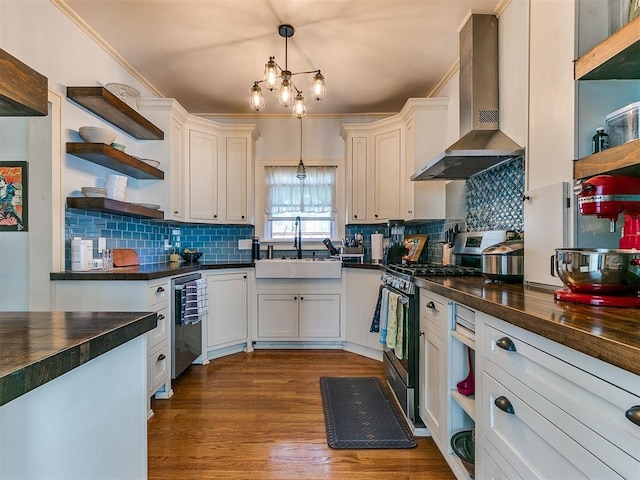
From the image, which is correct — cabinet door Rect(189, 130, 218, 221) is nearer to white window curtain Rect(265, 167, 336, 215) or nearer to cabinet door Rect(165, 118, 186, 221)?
cabinet door Rect(165, 118, 186, 221)

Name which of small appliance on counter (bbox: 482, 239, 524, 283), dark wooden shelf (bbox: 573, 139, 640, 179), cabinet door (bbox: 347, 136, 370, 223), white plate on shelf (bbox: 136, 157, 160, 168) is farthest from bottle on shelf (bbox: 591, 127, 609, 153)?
white plate on shelf (bbox: 136, 157, 160, 168)

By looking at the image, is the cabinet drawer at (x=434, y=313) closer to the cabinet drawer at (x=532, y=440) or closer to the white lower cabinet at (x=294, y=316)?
the cabinet drawer at (x=532, y=440)

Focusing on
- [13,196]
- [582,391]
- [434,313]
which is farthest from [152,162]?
[582,391]

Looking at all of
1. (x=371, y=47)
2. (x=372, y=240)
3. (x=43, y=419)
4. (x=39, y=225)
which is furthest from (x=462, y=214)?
(x=39, y=225)

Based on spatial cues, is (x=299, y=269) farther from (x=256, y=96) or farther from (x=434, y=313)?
(x=434, y=313)

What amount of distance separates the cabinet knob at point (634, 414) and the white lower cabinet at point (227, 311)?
3085mm

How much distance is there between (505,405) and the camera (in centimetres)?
111

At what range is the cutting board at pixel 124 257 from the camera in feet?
9.14

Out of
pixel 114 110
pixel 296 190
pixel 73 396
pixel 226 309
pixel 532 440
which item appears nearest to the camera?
pixel 73 396

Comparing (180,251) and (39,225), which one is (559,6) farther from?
(180,251)

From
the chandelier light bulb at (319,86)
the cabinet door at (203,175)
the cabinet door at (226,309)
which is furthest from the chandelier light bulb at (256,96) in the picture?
the cabinet door at (226,309)

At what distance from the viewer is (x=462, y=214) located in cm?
289

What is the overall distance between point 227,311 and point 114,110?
1977 millimetres

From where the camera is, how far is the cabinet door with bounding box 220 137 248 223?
12.2 feet
